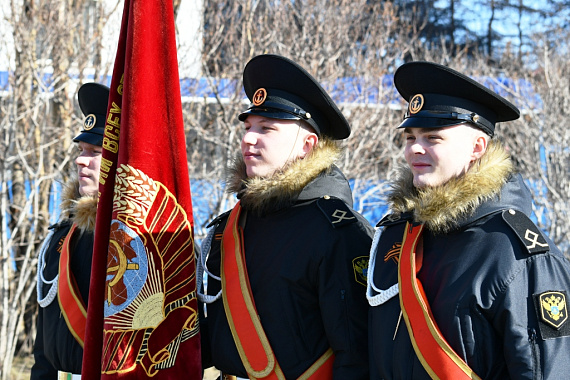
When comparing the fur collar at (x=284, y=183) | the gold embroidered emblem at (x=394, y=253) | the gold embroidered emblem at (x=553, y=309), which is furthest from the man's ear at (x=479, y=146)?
the fur collar at (x=284, y=183)

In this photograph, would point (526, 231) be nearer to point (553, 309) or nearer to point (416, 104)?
point (553, 309)

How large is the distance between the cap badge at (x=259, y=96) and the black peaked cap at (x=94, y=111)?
1.01 meters

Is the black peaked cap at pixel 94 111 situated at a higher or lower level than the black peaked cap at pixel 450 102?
higher

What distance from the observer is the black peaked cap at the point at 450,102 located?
2969mm

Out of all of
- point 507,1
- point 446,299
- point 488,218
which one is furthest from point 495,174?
point 507,1

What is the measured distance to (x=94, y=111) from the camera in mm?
4379

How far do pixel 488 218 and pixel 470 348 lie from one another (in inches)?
19.2

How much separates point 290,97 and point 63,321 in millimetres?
1657

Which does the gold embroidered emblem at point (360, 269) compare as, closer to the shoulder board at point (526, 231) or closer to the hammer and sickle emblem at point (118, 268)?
the shoulder board at point (526, 231)

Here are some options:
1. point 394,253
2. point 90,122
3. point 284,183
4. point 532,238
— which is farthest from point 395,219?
point 90,122

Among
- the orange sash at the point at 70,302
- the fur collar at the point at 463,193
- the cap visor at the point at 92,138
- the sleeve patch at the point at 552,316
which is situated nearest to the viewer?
the sleeve patch at the point at 552,316

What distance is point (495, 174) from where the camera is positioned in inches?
114

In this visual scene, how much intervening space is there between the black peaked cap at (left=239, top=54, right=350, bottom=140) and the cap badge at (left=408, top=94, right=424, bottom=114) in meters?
0.53

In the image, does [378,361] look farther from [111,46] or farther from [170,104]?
[111,46]
